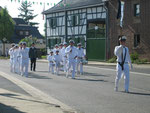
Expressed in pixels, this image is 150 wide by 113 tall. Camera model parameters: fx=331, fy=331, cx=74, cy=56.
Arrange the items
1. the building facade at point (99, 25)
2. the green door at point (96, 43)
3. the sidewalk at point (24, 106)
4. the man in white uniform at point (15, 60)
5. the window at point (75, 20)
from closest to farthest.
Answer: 1. the sidewalk at point (24, 106)
2. the man in white uniform at point (15, 60)
3. the building facade at point (99, 25)
4. the green door at point (96, 43)
5. the window at point (75, 20)

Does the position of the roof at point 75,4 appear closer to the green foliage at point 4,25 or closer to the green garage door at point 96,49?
the green garage door at point 96,49

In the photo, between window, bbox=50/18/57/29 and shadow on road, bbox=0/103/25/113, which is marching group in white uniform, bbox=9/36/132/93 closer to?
shadow on road, bbox=0/103/25/113

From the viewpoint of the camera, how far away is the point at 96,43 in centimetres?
3894

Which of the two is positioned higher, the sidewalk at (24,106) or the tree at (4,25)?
the tree at (4,25)

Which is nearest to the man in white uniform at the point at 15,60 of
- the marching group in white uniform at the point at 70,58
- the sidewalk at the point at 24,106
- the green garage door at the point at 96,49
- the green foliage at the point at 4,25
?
the marching group in white uniform at the point at 70,58

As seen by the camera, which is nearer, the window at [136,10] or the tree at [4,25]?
the window at [136,10]

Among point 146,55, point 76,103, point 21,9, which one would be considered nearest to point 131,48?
point 146,55

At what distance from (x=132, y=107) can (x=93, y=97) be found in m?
2.04

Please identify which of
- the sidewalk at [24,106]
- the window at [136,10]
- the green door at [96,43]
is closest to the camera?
the sidewalk at [24,106]

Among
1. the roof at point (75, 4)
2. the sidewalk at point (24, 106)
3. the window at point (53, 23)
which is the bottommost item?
the sidewalk at point (24, 106)

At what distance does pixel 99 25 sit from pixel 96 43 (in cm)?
391

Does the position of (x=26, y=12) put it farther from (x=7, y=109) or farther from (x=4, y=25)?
(x=7, y=109)

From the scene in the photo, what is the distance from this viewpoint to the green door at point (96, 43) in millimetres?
37938

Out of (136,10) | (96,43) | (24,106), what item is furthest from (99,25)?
(24,106)
